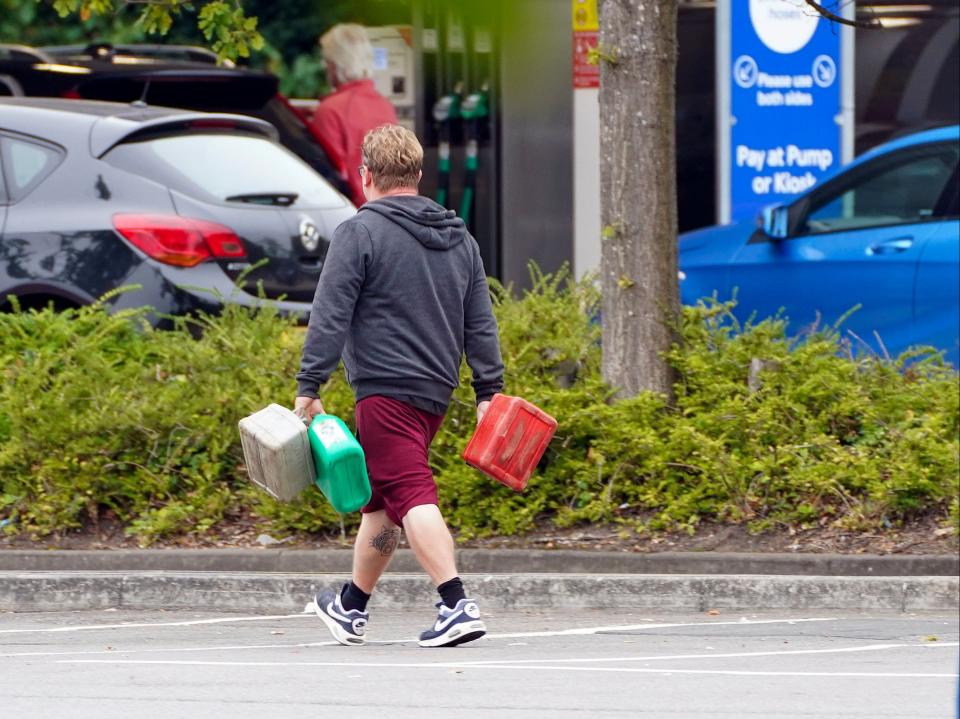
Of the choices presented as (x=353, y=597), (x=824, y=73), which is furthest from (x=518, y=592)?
(x=824, y=73)

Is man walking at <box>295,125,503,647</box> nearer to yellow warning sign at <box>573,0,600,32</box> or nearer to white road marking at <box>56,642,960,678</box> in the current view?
white road marking at <box>56,642,960,678</box>

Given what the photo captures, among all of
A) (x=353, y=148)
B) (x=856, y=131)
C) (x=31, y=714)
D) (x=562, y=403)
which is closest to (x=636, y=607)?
(x=562, y=403)

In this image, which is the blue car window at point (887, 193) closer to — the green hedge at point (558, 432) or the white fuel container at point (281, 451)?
the green hedge at point (558, 432)

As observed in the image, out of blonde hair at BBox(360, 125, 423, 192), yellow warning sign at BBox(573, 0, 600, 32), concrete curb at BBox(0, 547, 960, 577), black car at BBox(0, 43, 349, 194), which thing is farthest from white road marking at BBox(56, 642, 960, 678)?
yellow warning sign at BBox(573, 0, 600, 32)

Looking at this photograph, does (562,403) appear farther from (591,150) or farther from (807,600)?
(591,150)

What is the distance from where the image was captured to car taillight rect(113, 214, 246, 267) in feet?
27.9

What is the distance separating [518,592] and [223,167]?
319 centimetres

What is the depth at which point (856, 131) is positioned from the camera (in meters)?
13.7

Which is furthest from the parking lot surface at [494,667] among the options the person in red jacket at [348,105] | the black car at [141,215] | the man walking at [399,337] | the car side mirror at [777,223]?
the person in red jacket at [348,105]

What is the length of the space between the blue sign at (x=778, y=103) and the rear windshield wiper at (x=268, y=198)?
4.27 metres

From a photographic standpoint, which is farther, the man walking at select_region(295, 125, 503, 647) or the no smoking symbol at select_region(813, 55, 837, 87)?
the no smoking symbol at select_region(813, 55, 837, 87)

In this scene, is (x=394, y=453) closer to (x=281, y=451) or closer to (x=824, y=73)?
(x=281, y=451)

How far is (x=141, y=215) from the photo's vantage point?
855 centimetres

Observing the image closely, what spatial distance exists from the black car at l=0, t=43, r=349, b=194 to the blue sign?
2.85 m
